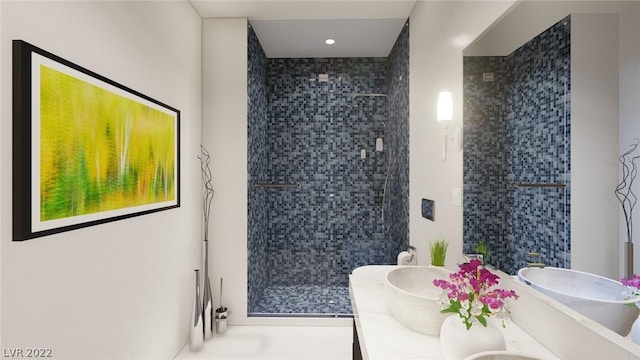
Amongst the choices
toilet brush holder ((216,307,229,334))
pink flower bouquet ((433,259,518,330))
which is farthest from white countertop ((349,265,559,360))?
toilet brush holder ((216,307,229,334))

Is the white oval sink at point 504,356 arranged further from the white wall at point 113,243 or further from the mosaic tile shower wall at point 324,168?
the mosaic tile shower wall at point 324,168

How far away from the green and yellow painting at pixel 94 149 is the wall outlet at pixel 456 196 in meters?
1.73

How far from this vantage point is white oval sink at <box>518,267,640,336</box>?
0.78 meters

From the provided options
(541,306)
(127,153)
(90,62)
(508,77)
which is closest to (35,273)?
(127,153)

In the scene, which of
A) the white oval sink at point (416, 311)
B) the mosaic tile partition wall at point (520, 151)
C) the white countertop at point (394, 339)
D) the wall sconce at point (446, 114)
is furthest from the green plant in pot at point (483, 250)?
the wall sconce at point (446, 114)

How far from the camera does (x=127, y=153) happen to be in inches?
66.2

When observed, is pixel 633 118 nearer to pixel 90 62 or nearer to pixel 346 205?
pixel 90 62

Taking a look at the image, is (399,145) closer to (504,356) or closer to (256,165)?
(256,165)

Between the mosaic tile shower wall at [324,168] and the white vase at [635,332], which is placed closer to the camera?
the white vase at [635,332]

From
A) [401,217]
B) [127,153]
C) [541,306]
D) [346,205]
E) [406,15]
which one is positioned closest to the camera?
[541,306]

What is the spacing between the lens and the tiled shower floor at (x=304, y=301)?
2898mm

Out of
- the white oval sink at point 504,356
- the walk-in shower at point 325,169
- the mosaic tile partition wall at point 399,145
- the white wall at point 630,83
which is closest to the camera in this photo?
the white wall at point 630,83

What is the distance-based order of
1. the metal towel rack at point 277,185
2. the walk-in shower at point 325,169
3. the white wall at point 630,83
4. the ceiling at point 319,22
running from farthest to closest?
1. the walk-in shower at point 325,169
2. the metal towel rack at point 277,185
3. the ceiling at point 319,22
4. the white wall at point 630,83

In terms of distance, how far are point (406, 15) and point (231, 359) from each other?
2944 millimetres
